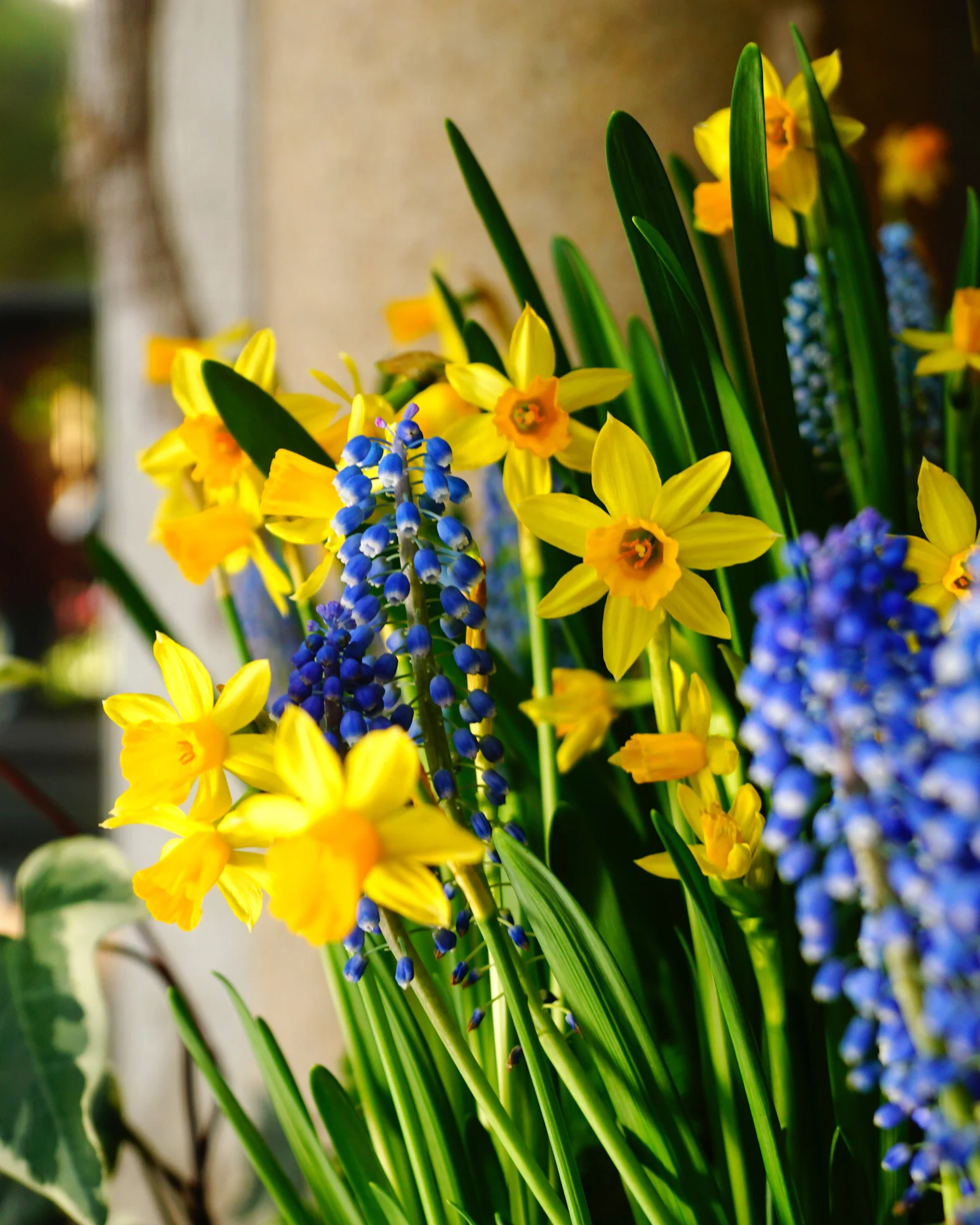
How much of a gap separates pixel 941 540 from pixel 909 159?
0.55 meters

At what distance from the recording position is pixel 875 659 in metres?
0.16

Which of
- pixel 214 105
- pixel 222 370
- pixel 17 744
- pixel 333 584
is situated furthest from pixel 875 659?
pixel 17 744

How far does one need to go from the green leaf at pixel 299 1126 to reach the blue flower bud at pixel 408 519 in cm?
19

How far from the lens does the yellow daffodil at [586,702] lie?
0.99 ft

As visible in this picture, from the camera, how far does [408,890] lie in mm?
198

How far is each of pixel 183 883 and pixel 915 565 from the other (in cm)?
21

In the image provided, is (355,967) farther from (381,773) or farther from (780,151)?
(780,151)

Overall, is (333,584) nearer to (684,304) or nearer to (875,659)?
(684,304)

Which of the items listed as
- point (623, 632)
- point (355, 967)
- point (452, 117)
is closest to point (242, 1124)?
point (355, 967)

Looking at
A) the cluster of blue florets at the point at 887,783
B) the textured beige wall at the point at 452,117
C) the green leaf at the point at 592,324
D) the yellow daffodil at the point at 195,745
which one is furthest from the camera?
the textured beige wall at the point at 452,117

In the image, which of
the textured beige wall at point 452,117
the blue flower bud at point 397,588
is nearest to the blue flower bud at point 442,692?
the blue flower bud at point 397,588

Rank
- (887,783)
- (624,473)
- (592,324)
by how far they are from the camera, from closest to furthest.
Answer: (887,783) → (624,473) → (592,324)

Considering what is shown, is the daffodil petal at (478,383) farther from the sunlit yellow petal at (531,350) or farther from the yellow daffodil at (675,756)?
the yellow daffodil at (675,756)

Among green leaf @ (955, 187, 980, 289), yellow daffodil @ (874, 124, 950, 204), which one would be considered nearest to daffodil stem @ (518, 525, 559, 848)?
green leaf @ (955, 187, 980, 289)
